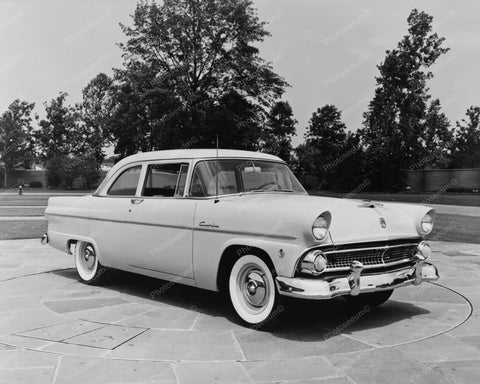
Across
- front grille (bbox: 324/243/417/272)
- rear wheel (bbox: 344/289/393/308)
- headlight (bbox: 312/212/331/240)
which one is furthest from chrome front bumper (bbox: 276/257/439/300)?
rear wheel (bbox: 344/289/393/308)

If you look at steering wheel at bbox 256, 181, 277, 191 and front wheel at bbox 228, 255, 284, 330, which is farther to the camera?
steering wheel at bbox 256, 181, 277, 191

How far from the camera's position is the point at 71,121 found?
59000 millimetres

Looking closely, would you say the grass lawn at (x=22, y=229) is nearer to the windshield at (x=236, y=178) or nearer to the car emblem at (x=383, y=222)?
the windshield at (x=236, y=178)

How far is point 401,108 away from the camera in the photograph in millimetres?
44688

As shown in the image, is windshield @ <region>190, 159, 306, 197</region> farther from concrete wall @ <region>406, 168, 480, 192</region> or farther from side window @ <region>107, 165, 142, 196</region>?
concrete wall @ <region>406, 168, 480, 192</region>

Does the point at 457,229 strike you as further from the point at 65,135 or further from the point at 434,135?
the point at 65,135

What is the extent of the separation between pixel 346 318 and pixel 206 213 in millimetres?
1735

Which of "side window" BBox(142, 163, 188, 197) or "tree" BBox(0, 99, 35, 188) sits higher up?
"tree" BBox(0, 99, 35, 188)

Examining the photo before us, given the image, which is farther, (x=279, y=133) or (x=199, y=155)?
(x=279, y=133)

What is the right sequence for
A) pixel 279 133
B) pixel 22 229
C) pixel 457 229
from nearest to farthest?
pixel 22 229 → pixel 457 229 → pixel 279 133

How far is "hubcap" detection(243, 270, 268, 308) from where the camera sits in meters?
4.44

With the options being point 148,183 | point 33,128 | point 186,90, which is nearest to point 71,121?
point 33,128

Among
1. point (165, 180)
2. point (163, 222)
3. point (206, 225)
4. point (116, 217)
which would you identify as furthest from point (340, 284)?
point (116, 217)

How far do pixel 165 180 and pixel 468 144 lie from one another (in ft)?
239
